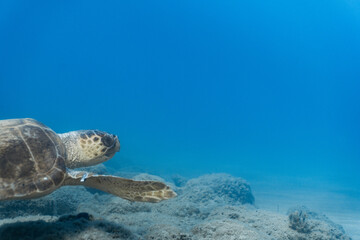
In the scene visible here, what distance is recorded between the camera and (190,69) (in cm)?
11662

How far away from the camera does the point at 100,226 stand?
2.52 meters

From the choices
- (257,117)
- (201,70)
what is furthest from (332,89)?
(201,70)

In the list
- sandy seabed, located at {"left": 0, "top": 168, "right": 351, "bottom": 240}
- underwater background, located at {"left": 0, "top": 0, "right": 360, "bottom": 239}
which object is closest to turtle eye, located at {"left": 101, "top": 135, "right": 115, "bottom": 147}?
sandy seabed, located at {"left": 0, "top": 168, "right": 351, "bottom": 240}

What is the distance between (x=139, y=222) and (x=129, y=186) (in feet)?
4.21

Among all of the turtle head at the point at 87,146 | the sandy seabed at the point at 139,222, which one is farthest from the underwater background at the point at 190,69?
the turtle head at the point at 87,146

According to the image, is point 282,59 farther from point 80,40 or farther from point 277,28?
point 80,40

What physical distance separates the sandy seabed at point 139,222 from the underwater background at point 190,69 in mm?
73360

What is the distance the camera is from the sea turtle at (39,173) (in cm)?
229

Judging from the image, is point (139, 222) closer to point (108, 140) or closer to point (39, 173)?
point (108, 140)

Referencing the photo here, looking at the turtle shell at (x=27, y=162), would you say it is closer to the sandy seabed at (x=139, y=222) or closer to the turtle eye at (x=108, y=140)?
the sandy seabed at (x=139, y=222)

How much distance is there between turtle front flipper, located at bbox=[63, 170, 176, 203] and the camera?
238 centimetres

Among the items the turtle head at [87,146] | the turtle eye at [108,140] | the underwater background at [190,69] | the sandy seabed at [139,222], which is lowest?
the sandy seabed at [139,222]

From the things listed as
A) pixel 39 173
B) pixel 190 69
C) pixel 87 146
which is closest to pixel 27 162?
pixel 39 173

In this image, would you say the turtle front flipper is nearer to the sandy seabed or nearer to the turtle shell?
the turtle shell
